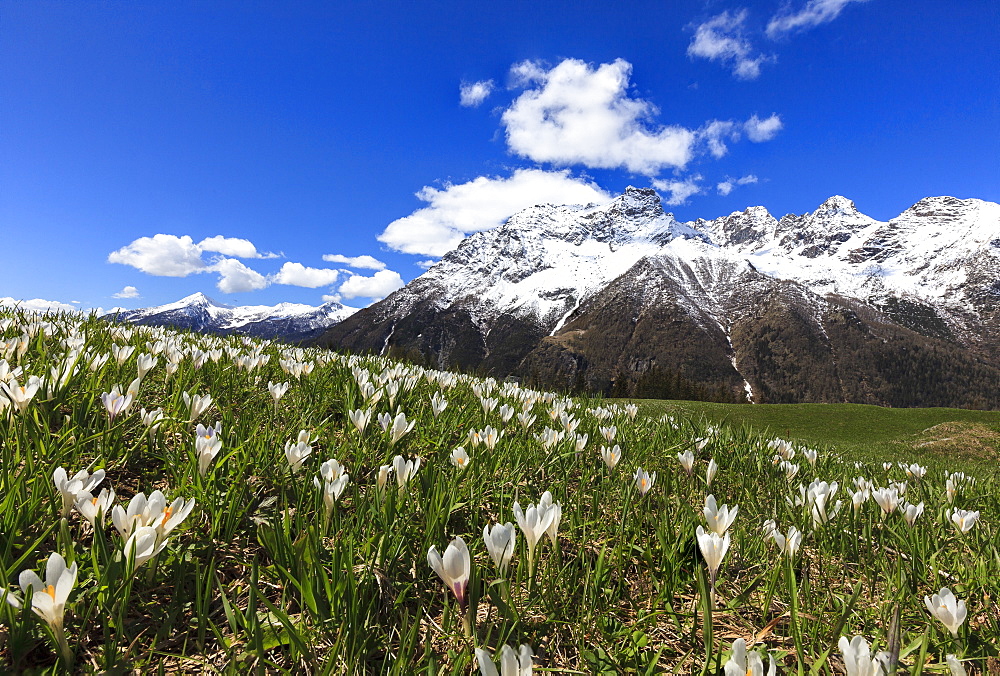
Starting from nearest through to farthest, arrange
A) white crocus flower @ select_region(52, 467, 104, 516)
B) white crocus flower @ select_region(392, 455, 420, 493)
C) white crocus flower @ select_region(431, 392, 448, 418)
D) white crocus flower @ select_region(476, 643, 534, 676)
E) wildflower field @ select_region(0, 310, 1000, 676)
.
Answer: white crocus flower @ select_region(476, 643, 534, 676) < wildflower field @ select_region(0, 310, 1000, 676) < white crocus flower @ select_region(52, 467, 104, 516) < white crocus flower @ select_region(392, 455, 420, 493) < white crocus flower @ select_region(431, 392, 448, 418)

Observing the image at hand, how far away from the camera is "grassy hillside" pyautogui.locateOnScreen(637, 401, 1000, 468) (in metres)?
17.6

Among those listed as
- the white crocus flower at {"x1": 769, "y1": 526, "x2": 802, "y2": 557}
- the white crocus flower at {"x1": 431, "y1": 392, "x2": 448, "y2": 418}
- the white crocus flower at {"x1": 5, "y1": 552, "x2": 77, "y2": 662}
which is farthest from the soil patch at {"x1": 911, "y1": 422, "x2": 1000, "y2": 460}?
the white crocus flower at {"x1": 5, "y1": 552, "x2": 77, "y2": 662}

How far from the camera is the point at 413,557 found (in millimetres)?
2168

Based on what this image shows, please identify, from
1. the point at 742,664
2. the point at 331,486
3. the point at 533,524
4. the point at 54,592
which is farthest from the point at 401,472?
the point at 742,664

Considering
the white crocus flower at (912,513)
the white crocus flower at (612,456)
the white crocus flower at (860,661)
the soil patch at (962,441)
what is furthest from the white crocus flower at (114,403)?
the soil patch at (962,441)

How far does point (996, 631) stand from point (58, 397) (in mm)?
5123

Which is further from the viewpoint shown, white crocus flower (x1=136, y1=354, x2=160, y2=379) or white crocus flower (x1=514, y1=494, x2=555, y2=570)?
white crocus flower (x1=136, y1=354, x2=160, y2=379)

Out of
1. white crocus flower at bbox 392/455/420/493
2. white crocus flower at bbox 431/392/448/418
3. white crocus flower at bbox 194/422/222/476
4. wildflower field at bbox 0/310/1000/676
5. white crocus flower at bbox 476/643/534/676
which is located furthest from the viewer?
white crocus flower at bbox 431/392/448/418

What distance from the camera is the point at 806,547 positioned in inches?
112

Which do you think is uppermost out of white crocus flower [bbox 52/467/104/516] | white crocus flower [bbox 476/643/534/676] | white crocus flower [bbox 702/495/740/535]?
white crocus flower [bbox 52/467/104/516]

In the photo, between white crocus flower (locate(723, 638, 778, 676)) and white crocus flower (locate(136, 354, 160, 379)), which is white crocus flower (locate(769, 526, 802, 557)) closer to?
white crocus flower (locate(723, 638, 778, 676))

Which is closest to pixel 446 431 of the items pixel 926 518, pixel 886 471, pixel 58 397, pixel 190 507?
pixel 190 507

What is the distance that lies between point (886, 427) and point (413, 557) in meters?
31.7

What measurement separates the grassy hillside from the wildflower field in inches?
501
